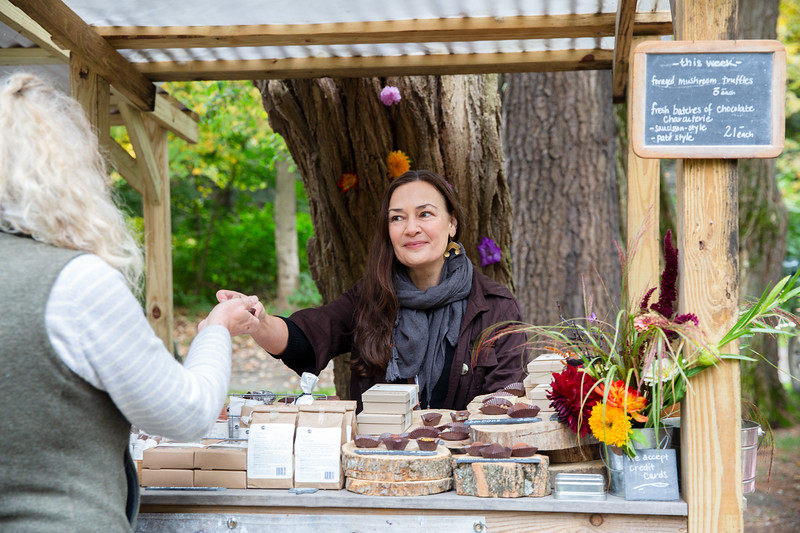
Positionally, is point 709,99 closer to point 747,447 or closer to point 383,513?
point 747,447

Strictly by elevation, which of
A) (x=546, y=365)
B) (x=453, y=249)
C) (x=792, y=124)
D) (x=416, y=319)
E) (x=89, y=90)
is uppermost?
(x=792, y=124)

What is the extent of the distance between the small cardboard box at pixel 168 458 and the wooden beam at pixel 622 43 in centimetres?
221

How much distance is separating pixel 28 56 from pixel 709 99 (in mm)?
4225

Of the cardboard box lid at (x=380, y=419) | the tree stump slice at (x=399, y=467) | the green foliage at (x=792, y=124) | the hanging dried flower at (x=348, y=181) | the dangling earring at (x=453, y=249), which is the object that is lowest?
the tree stump slice at (x=399, y=467)

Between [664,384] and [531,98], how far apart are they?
473 centimetres

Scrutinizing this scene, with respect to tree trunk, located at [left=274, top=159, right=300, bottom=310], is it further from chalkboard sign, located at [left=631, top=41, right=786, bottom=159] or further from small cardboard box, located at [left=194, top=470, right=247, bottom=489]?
chalkboard sign, located at [left=631, top=41, right=786, bottom=159]

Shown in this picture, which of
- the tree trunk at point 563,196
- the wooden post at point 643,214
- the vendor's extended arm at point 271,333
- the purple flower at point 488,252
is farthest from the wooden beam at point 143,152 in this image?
the wooden post at point 643,214

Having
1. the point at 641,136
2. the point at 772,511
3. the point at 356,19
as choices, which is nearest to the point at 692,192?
the point at 641,136

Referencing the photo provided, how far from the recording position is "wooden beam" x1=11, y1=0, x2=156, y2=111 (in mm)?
2770

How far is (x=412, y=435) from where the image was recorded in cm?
202

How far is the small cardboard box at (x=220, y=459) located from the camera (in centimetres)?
193

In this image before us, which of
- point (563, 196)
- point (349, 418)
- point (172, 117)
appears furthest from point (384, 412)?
point (563, 196)

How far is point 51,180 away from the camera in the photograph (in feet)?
4.51

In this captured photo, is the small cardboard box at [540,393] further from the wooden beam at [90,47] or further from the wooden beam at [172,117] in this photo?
the wooden beam at [172,117]
